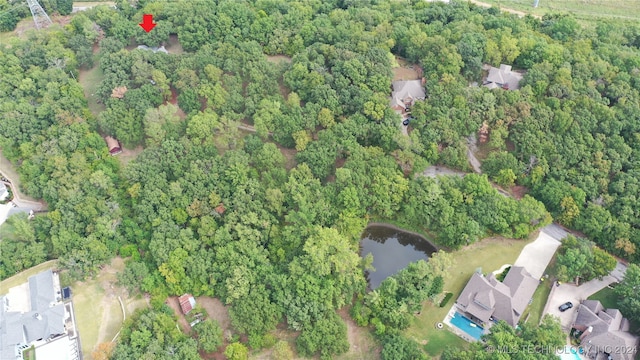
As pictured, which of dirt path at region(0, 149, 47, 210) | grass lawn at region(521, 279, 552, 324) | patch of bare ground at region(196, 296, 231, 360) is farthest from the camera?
dirt path at region(0, 149, 47, 210)

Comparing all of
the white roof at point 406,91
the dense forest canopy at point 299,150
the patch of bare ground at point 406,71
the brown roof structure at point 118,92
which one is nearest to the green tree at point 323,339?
the dense forest canopy at point 299,150

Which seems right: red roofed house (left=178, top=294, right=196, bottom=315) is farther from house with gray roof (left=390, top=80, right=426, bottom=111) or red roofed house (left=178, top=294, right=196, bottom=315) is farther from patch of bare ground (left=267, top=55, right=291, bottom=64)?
patch of bare ground (left=267, top=55, right=291, bottom=64)

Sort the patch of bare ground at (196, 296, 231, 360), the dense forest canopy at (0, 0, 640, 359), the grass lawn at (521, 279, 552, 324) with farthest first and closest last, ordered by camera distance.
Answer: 1. the dense forest canopy at (0, 0, 640, 359)
2. the patch of bare ground at (196, 296, 231, 360)
3. the grass lawn at (521, 279, 552, 324)

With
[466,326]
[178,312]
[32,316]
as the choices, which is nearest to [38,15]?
[32,316]

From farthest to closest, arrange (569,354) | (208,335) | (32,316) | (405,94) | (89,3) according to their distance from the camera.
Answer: (89,3)
(405,94)
(32,316)
(208,335)
(569,354)

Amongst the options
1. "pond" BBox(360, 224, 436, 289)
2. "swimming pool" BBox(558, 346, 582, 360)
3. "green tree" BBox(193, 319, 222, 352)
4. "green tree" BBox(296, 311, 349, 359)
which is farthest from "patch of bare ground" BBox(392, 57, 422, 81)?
"green tree" BBox(193, 319, 222, 352)

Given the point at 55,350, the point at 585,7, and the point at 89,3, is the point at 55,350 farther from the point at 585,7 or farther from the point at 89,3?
the point at 585,7
